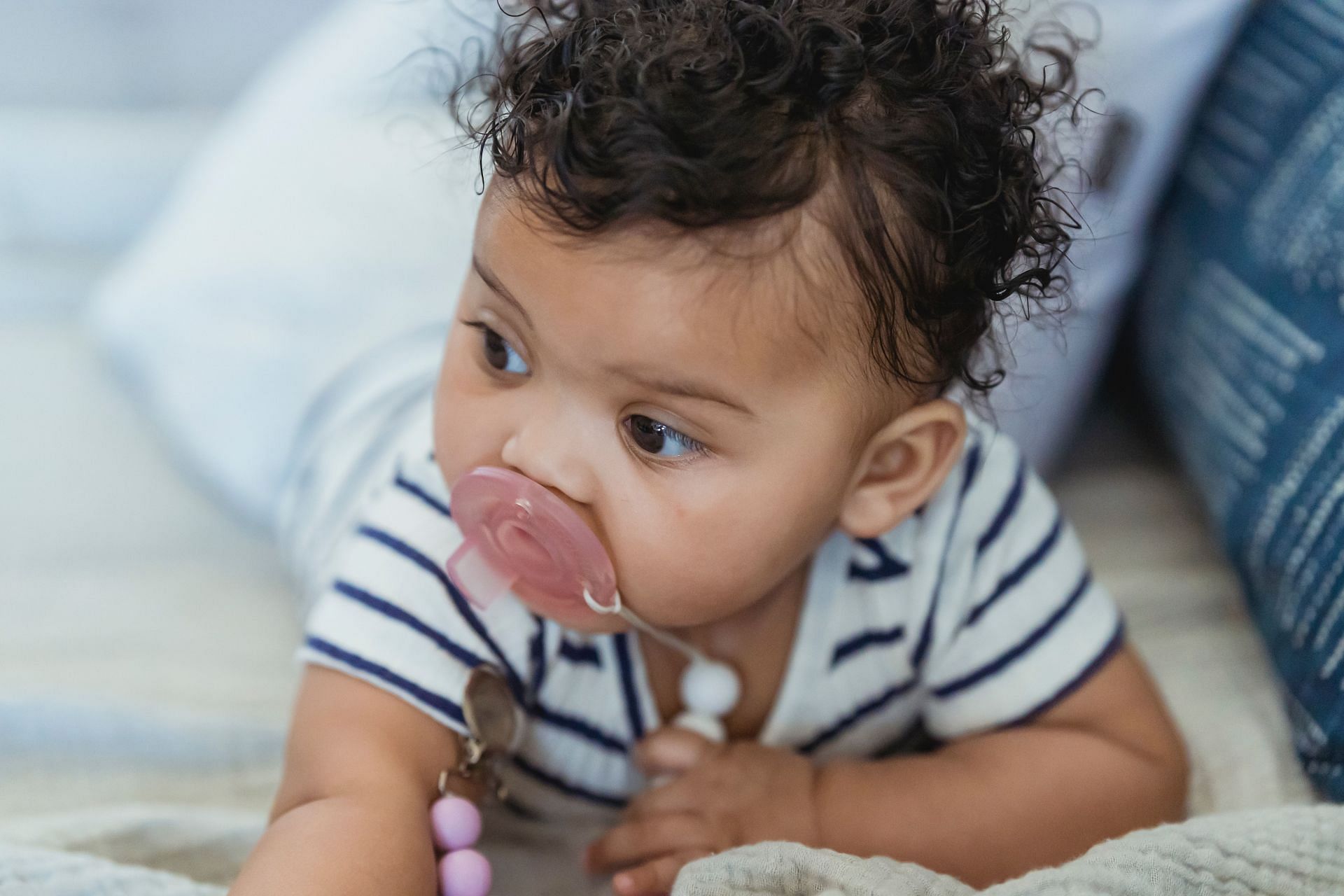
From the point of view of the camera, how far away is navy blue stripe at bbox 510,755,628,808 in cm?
80

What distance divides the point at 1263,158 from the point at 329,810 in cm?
79

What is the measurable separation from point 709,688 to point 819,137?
365mm

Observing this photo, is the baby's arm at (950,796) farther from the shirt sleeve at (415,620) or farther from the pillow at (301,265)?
the pillow at (301,265)

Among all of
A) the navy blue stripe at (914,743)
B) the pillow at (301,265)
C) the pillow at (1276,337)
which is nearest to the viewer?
the pillow at (1276,337)

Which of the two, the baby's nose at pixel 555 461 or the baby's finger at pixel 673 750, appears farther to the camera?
the baby's finger at pixel 673 750

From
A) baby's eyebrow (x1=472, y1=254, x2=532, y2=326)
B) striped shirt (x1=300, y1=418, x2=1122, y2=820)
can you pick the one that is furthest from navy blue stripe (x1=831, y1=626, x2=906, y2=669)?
baby's eyebrow (x1=472, y1=254, x2=532, y2=326)

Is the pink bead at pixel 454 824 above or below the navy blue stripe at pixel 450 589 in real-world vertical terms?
below

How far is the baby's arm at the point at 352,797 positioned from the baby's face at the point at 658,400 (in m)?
0.13

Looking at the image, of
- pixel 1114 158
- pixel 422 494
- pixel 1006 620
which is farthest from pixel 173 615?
pixel 1114 158

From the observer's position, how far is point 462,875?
66 cm

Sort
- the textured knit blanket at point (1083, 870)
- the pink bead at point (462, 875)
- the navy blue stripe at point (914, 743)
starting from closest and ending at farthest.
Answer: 1. the textured knit blanket at point (1083, 870)
2. the pink bead at point (462, 875)
3. the navy blue stripe at point (914, 743)

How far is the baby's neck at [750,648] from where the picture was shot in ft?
2.56

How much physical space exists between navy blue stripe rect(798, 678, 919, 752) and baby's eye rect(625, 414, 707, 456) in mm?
289

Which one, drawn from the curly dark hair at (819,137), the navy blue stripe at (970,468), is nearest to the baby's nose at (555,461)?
the curly dark hair at (819,137)
